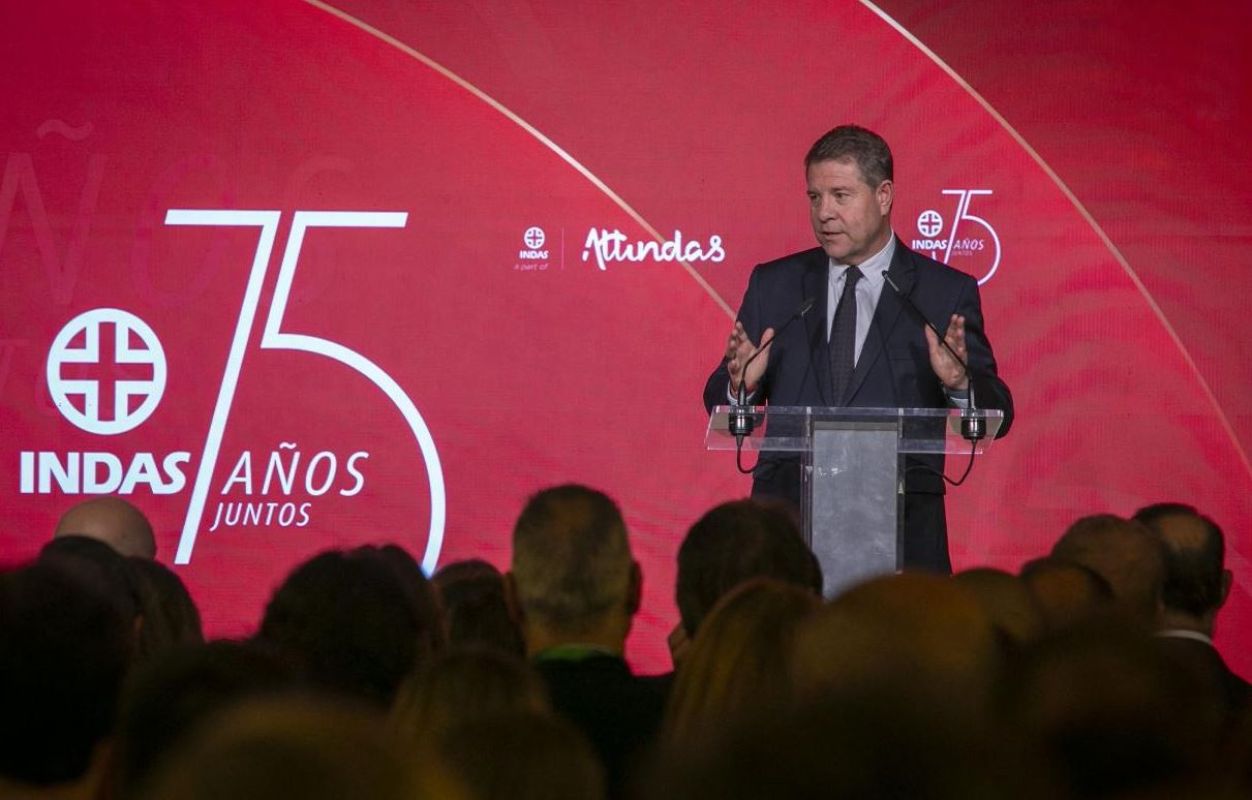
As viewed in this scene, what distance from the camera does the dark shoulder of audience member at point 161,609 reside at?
282 centimetres

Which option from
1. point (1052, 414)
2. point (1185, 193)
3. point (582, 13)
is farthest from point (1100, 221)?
point (582, 13)

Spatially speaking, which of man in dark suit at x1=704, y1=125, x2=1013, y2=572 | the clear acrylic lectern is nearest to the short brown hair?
man in dark suit at x1=704, y1=125, x2=1013, y2=572

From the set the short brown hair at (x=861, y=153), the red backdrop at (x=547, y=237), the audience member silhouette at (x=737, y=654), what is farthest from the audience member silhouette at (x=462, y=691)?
the red backdrop at (x=547, y=237)

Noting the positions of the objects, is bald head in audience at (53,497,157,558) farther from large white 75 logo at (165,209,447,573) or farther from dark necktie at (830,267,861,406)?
dark necktie at (830,267,861,406)

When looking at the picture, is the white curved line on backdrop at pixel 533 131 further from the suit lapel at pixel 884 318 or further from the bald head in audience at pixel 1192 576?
the bald head in audience at pixel 1192 576

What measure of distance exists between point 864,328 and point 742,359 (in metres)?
0.83

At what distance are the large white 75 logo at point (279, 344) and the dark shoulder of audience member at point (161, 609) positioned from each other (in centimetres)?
327

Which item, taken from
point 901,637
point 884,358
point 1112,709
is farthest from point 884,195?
point 1112,709

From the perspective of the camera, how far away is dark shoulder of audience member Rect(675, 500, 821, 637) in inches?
113

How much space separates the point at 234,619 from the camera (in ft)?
20.7

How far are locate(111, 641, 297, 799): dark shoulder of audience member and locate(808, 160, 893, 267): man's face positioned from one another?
10.1 ft

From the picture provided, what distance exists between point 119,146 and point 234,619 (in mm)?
1785

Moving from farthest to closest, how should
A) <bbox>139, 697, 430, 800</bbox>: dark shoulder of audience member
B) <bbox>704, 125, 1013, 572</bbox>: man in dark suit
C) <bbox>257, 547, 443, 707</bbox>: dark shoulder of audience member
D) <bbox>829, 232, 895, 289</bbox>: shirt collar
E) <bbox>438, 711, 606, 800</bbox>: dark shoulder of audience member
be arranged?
<bbox>829, 232, 895, 289</bbox>: shirt collar, <bbox>704, 125, 1013, 572</bbox>: man in dark suit, <bbox>257, 547, 443, 707</bbox>: dark shoulder of audience member, <bbox>438, 711, 606, 800</bbox>: dark shoulder of audience member, <bbox>139, 697, 430, 800</bbox>: dark shoulder of audience member

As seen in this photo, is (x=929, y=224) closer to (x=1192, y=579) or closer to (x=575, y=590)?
(x=1192, y=579)
